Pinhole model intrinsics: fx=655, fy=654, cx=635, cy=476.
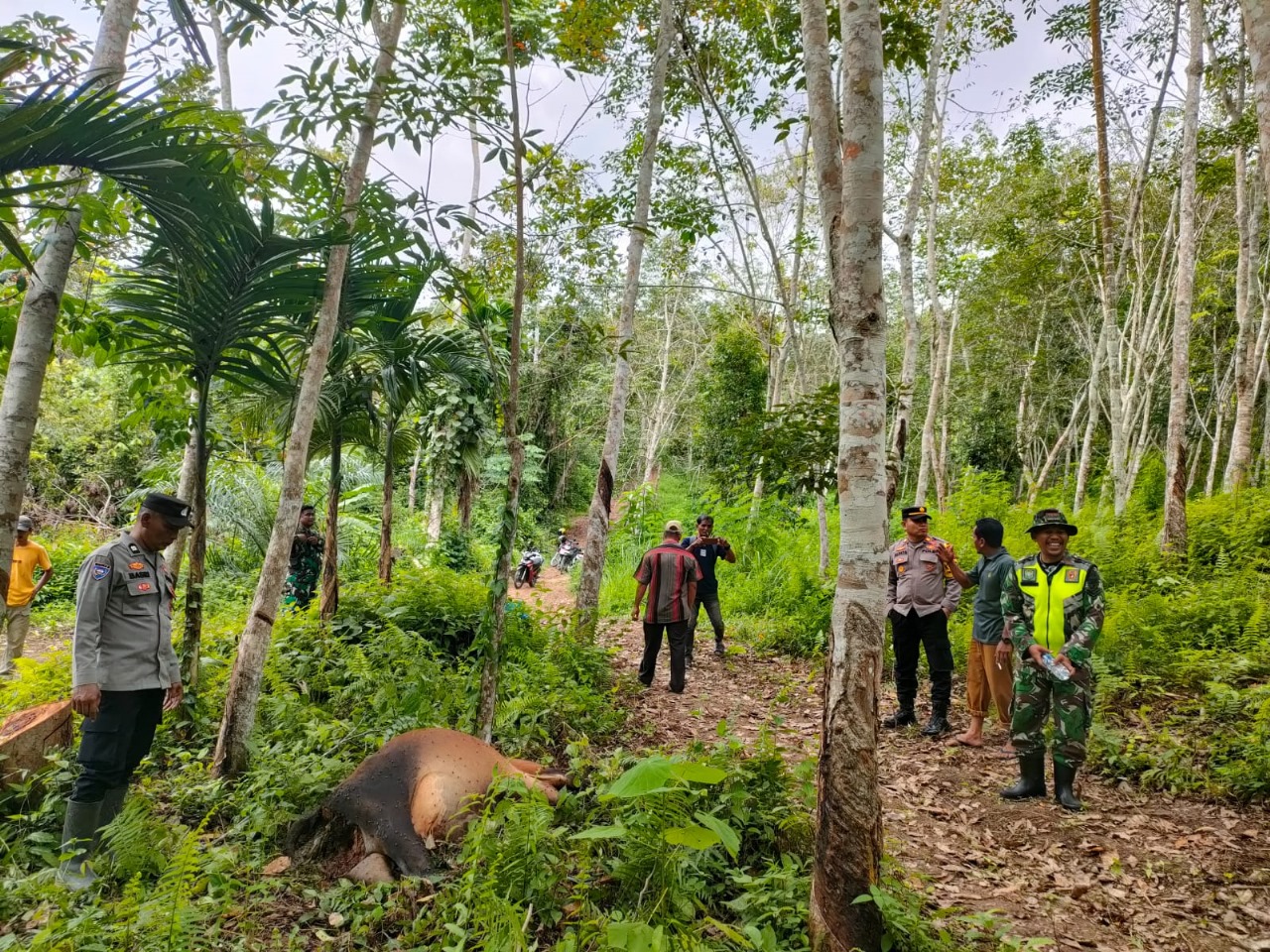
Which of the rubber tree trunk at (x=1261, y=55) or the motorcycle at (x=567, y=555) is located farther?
the motorcycle at (x=567, y=555)

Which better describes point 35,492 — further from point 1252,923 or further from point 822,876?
point 1252,923

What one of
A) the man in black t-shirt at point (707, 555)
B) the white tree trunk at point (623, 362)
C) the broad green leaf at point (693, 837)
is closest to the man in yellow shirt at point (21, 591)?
the white tree trunk at point (623, 362)

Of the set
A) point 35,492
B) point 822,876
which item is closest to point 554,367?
point 35,492

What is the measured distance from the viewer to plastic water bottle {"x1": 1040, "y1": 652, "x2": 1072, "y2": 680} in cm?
382

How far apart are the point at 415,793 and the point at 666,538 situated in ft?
11.2

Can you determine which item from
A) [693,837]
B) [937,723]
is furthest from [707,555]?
[693,837]

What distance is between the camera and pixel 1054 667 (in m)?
3.87

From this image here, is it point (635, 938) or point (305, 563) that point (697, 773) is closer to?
point (635, 938)

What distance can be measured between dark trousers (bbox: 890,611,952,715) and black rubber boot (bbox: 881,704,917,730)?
0.02 m

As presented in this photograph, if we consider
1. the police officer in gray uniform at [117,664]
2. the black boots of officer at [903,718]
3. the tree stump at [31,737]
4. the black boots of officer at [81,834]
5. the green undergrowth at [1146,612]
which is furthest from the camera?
the black boots of officer at [903,718]

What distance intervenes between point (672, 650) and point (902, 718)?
2017mm

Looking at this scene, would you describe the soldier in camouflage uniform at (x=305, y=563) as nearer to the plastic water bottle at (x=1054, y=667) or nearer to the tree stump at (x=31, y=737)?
the tree stump at (x=31, y=737)

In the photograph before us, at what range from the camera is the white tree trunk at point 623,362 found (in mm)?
6781

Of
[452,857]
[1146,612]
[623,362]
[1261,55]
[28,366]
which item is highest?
[1261,55]
